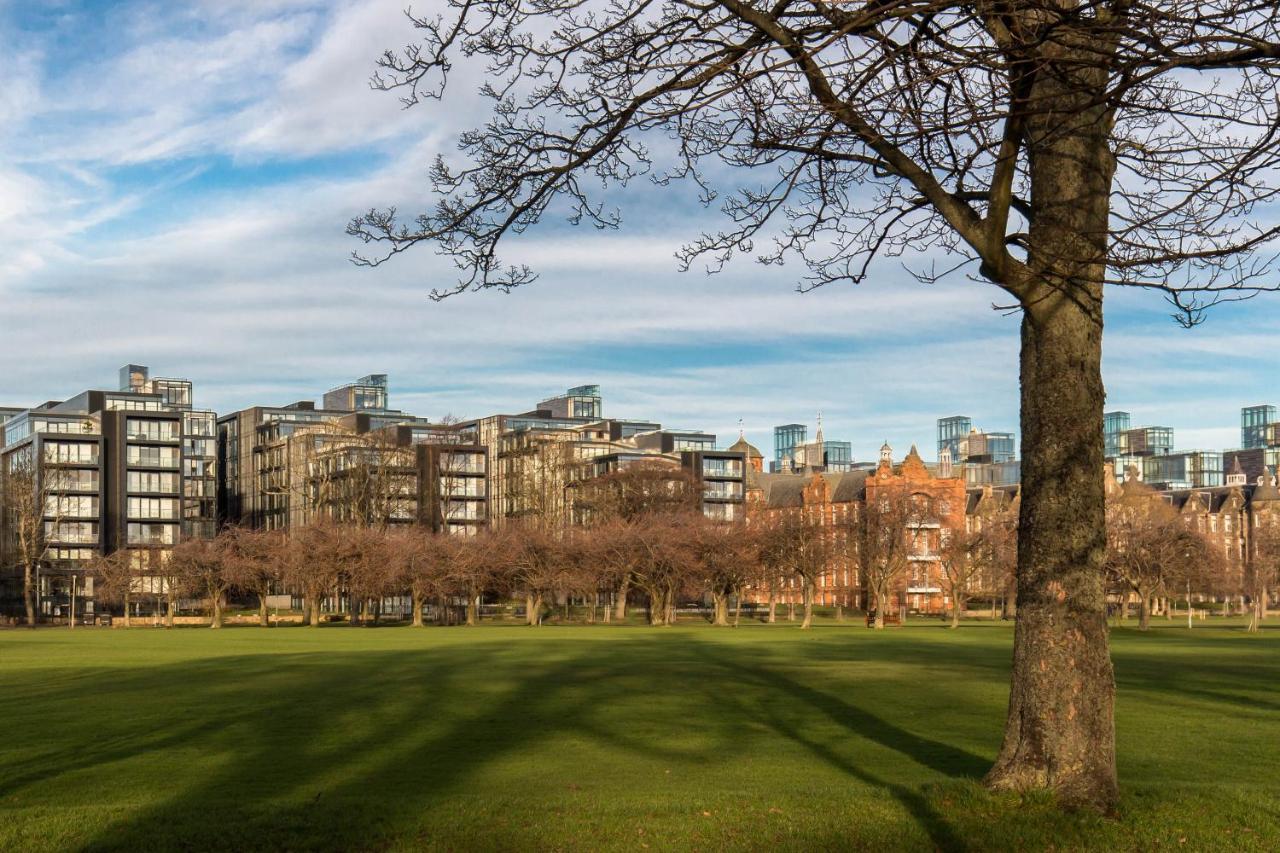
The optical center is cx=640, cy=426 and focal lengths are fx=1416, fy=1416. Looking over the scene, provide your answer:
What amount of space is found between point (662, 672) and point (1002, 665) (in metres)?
12.2

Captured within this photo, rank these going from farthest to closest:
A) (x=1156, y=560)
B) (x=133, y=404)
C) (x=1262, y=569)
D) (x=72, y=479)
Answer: (x=133, y=404) < (x=72, y=479) < (x=1262, y=569) < (x=1156, y=560)

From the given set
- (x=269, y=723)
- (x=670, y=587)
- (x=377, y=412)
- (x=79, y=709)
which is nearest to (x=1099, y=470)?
(x=269, y=723)

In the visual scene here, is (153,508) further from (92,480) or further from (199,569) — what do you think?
(199,569)

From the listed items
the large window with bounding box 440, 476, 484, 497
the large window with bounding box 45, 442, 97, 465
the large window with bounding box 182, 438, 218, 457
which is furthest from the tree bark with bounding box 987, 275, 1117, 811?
the large window with bounding box 182, 438, 218, 457

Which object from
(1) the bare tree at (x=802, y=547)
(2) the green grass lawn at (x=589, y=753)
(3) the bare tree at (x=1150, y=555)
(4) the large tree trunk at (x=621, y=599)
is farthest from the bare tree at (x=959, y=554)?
(2) the green grass lawn at (x=589, y=753)

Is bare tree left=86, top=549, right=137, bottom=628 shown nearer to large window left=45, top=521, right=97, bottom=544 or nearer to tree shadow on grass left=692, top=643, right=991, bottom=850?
large window left=45, top=521, right=97, bottom=544

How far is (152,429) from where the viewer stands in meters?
141

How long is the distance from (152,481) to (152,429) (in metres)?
5.24

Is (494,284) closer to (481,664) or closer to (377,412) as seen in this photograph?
(481,664)

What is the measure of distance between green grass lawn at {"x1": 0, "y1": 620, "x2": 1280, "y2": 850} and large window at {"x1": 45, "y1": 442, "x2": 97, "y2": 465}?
9240 cm

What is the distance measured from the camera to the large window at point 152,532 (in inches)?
5458

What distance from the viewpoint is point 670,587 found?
99.5m

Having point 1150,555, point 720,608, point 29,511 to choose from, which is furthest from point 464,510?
point 1150,555

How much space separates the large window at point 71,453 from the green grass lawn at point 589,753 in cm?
9240
